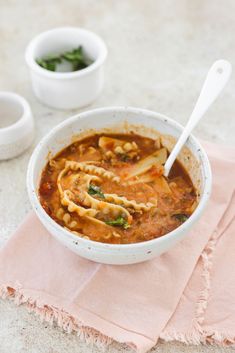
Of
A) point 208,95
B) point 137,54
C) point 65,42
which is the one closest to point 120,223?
point 208,95

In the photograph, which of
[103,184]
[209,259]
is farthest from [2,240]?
[209,259]

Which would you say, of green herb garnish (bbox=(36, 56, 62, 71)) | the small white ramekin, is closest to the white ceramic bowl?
the small white ramekin

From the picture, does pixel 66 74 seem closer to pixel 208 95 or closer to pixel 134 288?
pixel 208 95

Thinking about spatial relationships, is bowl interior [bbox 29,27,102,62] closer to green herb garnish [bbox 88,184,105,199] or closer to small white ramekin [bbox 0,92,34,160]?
small white ramekin [bbox 0,92,34,160]

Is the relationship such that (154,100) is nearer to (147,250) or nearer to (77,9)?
(77,9)

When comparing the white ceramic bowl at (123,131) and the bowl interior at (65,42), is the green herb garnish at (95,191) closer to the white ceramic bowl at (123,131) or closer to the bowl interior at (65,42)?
the white ceramic bowl at (123,131)

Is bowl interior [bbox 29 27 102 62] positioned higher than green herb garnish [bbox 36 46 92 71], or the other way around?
bowl interior [bbox 29 27 102 62]
